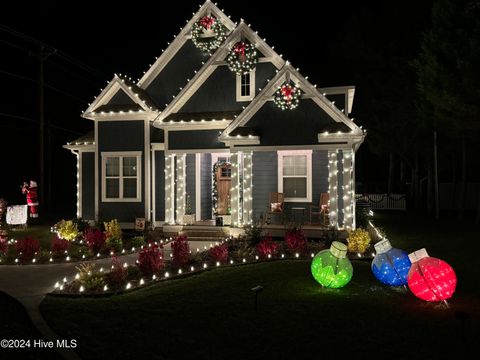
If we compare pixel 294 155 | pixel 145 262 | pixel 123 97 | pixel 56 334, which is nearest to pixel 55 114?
pixel 123 97

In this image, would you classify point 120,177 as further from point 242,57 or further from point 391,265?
point 391,265

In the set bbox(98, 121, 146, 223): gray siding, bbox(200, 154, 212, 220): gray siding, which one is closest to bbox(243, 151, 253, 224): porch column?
bbox(200, 154, 212, 220): gray siding

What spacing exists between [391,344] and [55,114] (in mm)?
49154

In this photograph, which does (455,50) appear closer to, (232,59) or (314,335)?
(232,59)

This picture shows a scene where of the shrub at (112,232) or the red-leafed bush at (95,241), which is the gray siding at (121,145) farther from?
the red-leafed bush at (95,241)

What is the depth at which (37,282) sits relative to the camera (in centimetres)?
1012

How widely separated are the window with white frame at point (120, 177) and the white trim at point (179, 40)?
3.32 m

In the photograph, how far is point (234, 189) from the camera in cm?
1582

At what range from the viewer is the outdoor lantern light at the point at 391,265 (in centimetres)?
883

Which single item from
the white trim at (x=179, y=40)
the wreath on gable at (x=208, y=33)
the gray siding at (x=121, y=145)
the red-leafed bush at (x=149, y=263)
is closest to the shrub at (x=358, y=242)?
the red-leafed bush at (x=149, y=263)

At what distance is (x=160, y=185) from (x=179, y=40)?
5.95 meters

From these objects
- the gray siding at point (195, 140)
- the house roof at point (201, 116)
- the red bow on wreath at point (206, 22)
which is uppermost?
the red bow on wreath at point (206, 22)

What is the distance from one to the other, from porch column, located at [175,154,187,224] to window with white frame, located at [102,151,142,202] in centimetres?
165

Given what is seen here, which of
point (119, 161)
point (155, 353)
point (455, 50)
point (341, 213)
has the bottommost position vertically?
point (155, 353)
